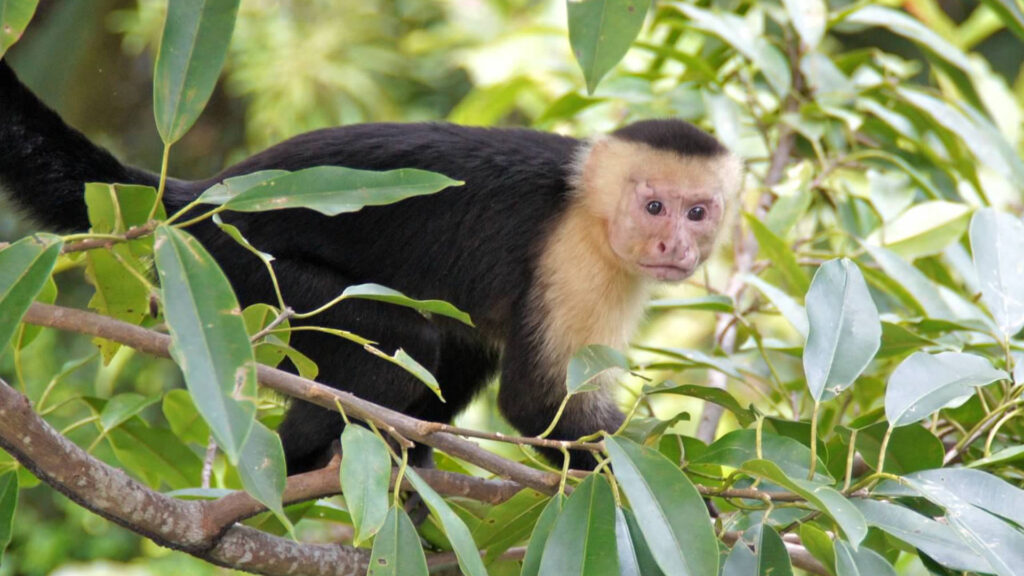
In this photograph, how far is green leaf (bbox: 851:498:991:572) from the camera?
48.0 inches

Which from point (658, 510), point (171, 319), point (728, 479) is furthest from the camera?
point (728, 479)

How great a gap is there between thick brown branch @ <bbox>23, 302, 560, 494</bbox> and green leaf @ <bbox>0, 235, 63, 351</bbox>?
21 centimetres

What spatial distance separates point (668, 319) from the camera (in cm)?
471

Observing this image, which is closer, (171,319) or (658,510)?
(171,319)

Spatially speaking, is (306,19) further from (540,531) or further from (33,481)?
(540,531)

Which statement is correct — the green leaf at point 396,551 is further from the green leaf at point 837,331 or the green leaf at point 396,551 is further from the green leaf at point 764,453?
the green leaf at point 837,331

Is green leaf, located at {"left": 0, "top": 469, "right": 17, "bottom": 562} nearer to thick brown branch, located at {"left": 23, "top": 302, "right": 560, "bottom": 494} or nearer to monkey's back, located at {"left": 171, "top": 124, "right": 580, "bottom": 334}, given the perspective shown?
thick brown branch, located at {"left": 23, "top": 302, "right": 560, "bottom": 494}

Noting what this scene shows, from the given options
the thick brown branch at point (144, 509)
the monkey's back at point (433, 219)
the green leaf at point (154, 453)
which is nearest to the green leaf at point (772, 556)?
the thick brown branch at point (144, 509)

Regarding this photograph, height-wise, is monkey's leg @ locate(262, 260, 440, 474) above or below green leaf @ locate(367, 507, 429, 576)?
below

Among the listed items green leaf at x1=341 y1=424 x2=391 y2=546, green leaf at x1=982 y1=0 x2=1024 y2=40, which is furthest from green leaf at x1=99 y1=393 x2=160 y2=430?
green leaf at x1=982 y1=0 x2=1024 y2=40

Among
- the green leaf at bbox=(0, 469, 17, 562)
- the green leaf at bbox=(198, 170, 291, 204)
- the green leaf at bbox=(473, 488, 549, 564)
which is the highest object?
the green leaf at bbox=(198, 170, 291, 204)

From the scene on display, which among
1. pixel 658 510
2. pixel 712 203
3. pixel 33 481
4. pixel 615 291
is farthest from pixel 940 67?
pixel 33 481

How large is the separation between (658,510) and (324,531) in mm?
3234

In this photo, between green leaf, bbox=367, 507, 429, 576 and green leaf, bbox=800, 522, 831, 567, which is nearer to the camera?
green leaf, bbox=367, 507, 429, 576
